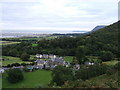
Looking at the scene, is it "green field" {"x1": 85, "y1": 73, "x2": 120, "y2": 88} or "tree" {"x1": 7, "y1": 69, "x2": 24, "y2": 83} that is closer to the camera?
"green field" {"x1": 85, "y1": 73, "x2": 120, "y2": 88}

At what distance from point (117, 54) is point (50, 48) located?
13717mm

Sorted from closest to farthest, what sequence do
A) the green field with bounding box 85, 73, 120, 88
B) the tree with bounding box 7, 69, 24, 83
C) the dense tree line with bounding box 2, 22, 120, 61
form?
the green field with bounding box 85, 73, 120, 88
the tree with bounding box 7, 69, 24, 83
the dense tree line with bounding box 2, 22, 120, 61

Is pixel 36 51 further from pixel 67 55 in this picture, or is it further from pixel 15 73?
pixel 15 73

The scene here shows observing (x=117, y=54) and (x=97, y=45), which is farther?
(x=97, y=45)

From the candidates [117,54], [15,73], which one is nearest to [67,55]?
[117,54]

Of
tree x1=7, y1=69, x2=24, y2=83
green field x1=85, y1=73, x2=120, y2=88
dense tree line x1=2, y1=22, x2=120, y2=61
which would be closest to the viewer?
green field x1=85, y1=73, x2=120, y2=88

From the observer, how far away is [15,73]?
1338 cm

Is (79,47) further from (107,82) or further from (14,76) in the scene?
(107,82)

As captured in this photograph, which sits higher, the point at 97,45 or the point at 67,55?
the point at 97,45

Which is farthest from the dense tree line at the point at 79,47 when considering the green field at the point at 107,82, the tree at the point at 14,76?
the green field at the point at 107,82

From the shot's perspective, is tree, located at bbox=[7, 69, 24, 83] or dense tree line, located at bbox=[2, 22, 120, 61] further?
dense tree line, located at bbox=[2, 22, 120, 61]

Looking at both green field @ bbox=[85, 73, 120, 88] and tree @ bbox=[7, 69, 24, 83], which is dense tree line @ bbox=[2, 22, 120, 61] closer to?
tree @ bbox=[7, 69, 24, 83]

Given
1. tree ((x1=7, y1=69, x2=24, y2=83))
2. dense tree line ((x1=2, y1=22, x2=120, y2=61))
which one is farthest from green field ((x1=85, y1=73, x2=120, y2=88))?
dense tree line ((x1=2, y1=22, x2=120, y2=61))

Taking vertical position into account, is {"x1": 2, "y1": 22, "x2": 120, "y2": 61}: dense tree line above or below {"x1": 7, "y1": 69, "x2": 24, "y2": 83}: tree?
above
